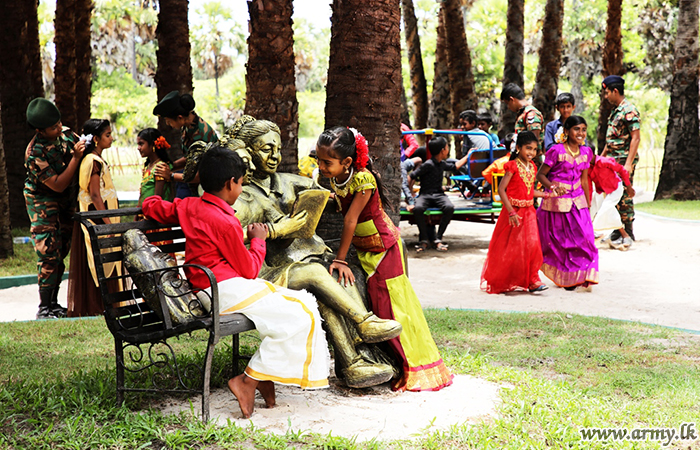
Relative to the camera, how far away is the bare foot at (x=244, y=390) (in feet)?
12.5

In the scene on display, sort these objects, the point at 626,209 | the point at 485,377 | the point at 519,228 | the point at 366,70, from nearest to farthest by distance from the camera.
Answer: the point at 485,377
the point at 366,70
the point at 519,228
the point at 626,209

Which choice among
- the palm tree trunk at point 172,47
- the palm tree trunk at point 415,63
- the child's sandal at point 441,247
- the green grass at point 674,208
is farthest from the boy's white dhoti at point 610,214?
the palm tree trunk at point 415,63

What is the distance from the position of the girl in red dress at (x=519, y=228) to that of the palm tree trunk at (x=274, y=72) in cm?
242

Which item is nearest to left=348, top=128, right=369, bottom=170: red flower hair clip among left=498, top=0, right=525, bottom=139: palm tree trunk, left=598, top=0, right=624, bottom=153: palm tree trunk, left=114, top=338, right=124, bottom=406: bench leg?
left=114, top=338, right=124, bottom=406: bench leg

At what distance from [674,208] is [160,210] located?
44.7ft

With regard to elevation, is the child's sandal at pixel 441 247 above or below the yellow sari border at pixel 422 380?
below

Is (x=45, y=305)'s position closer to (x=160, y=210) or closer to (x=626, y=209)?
(x=160, y=210)

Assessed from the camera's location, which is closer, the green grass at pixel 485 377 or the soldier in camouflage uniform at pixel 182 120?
the green grass at pixel 485 377

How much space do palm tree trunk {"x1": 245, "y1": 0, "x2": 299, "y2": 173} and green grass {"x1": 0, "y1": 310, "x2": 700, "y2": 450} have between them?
285 cm

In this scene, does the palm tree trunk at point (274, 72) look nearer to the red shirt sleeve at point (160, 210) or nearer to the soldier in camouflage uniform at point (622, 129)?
the red shirt sleeve at point (160, 210)

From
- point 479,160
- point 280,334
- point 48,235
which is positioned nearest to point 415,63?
point 479,160

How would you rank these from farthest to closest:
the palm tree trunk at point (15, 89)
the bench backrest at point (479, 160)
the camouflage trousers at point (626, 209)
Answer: the bench backrest at point (479, 160) → the palm tree trunk at point (15, 89) → the camouflage trousers at point (626, 209)

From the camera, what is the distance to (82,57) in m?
14.8

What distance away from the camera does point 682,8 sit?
16078 millimetres
